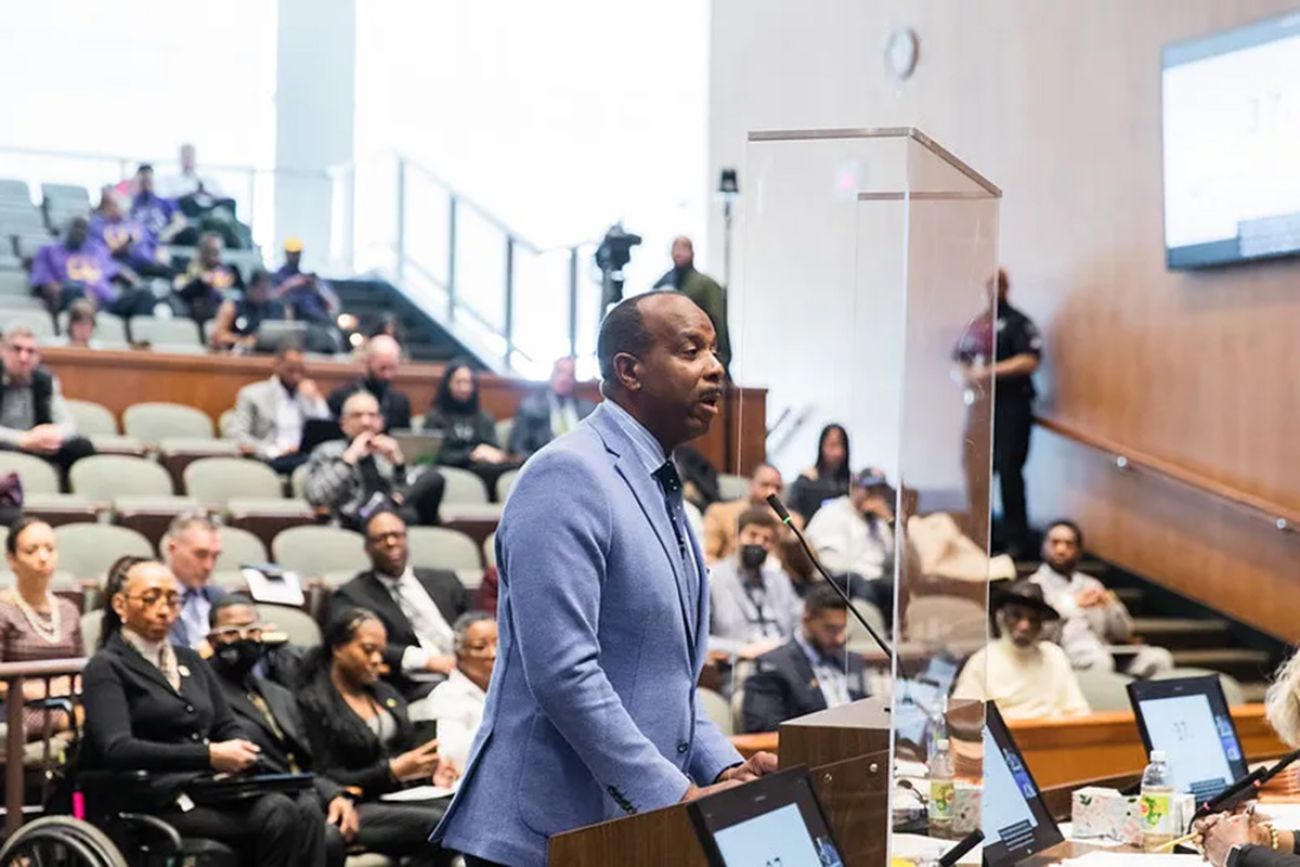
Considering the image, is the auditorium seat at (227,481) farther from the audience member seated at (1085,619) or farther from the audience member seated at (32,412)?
the audience member seated at (1085,619)

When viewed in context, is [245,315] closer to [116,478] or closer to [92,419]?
[92,419]

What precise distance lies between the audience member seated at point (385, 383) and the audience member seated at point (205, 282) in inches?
81.2

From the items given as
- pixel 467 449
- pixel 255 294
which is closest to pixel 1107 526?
pixel 467 449

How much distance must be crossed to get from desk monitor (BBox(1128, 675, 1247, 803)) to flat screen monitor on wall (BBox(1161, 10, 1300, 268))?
448 centimetres

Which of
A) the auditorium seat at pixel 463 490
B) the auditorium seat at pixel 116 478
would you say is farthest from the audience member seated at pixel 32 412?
the auditorium seat at pixel 463 490

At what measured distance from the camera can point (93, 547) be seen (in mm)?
6348

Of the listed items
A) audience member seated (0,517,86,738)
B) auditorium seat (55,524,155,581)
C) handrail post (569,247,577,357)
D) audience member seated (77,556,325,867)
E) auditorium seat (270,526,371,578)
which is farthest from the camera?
handrail post (569,247,577,357)

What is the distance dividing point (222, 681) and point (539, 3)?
29.3ft

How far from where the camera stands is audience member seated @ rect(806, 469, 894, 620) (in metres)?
2.55

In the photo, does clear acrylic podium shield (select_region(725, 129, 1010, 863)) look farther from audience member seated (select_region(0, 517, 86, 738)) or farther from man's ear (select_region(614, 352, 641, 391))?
audience member seated (select_region(0, 517, 86, 738))

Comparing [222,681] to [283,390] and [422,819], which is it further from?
[283,390]

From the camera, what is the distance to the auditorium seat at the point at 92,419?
27.1 ft

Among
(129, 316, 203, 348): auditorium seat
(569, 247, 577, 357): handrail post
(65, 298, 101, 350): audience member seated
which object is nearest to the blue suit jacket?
(65, 298, 101, 350): audience member seated

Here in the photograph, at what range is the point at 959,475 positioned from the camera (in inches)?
95.7
